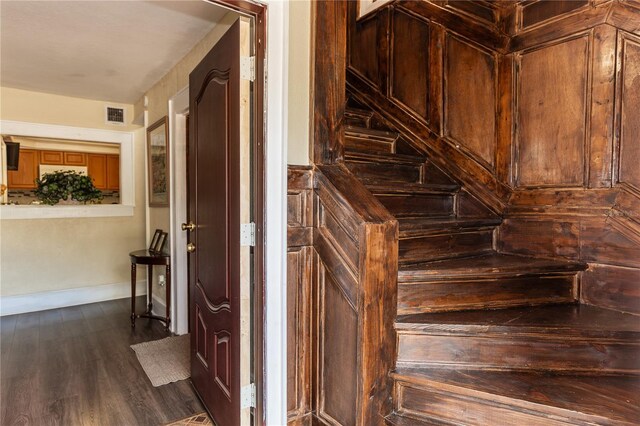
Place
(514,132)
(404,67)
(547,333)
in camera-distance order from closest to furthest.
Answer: (547,333) → (514,132) → (404,67)

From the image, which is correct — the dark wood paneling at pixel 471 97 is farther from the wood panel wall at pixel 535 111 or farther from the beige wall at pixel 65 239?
the beige wall at pixel 65 239

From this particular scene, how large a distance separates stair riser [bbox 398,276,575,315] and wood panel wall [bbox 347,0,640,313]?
249 mm

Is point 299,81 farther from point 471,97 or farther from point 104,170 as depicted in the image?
point 104,170

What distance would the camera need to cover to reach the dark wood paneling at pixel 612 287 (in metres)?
1.65

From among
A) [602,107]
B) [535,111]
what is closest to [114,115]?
[535,111]

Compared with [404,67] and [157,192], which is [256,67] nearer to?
[404,67]

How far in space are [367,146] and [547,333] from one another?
1504mm

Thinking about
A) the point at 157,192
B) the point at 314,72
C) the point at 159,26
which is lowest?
the point at 157,192

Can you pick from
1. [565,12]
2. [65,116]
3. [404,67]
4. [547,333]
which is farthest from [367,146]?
[65,116]

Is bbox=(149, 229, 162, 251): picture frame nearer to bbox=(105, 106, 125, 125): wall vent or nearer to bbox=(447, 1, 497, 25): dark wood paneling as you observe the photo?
bbox=(105, 106, 125, 125): wall vent

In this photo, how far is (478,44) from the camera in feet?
7.62

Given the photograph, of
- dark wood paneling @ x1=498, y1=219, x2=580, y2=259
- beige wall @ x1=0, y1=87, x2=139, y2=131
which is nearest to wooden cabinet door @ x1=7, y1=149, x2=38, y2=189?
beige wall @ x1=0, y1=87, x2=139, y2=131

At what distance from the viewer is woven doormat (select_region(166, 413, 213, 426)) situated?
198 centimetres

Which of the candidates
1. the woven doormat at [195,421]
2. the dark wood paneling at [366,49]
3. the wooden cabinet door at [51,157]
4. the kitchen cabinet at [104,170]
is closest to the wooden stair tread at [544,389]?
the woven doormat at [195,421]
